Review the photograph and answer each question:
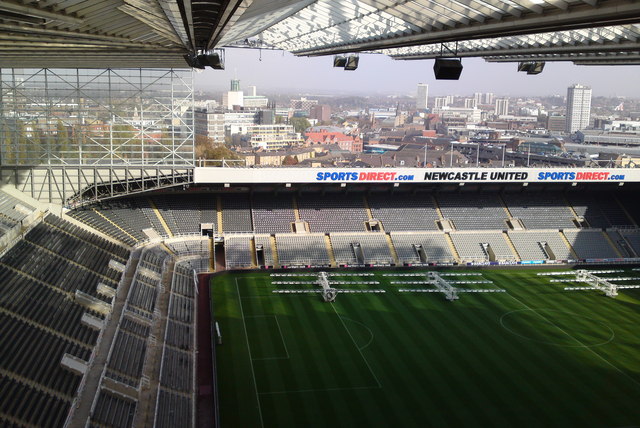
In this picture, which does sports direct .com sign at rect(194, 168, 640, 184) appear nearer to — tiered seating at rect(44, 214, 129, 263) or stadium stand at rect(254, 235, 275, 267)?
stadium stand at rect(254, 235, 275, 267)

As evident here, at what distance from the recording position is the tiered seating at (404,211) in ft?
121

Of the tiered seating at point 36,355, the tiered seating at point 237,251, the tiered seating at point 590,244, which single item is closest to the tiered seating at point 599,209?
the tiered seating at point 590,244

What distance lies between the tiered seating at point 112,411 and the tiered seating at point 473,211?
83.3 feet

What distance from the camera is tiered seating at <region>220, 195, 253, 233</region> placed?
34.9 meters

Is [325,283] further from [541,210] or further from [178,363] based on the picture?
[541,210]

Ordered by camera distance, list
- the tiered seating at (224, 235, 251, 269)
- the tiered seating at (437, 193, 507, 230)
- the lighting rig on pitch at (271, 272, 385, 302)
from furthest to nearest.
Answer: the tiered seating at (437, 193, 507, 230)
the tiered seating at (224, 235, 251, 269)
the lighting rig on pitch at (271, 272, 385, 302)

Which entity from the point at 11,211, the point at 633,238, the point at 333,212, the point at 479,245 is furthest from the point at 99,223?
the point at 633,238

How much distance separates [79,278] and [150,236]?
1041 centimetres

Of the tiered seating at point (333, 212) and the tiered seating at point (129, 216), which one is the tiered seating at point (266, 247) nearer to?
the tiered seating at point (333, 212)

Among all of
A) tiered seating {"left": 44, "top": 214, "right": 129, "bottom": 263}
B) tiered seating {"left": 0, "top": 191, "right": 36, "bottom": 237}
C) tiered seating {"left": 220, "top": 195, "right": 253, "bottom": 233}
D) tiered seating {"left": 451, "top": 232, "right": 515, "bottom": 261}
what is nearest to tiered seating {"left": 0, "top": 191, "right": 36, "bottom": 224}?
tiered seating {"left": 0, "top": 191, "right": 36, "bottom": 237}

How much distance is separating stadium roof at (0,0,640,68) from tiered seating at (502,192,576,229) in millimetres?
23353

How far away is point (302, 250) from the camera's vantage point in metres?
33.8

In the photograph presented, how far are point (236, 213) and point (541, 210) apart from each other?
62.9 ft

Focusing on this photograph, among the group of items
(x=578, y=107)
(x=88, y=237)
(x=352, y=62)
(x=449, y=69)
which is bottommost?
(x=88, y=237)
